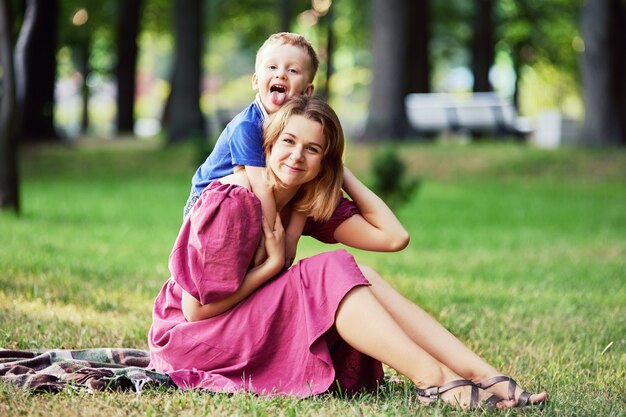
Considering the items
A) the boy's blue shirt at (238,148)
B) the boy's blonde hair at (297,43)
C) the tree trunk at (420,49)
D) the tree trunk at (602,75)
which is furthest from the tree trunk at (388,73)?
the boy's blue shirt at (238,148)

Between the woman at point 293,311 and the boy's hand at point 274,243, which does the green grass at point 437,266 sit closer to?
the woman at point 293,311

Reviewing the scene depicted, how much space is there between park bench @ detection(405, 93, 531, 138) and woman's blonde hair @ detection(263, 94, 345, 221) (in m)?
18.3

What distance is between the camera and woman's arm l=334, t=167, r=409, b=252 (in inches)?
171

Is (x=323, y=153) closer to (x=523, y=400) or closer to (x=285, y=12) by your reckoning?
(x=523, y=400)

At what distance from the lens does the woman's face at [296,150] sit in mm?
3961

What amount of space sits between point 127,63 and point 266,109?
2586cm

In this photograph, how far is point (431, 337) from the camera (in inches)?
158

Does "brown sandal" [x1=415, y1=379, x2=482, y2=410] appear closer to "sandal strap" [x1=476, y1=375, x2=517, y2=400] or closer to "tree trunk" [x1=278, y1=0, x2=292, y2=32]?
"sandal strap" [x1=476, y1=375, x2=517, y2=400]

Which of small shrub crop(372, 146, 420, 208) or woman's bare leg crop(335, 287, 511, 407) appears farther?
small shrub crop(372, 146, 420, 208)

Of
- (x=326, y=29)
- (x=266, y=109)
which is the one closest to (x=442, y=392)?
(x=266, y=109)

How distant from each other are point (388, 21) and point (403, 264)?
36.2 ft

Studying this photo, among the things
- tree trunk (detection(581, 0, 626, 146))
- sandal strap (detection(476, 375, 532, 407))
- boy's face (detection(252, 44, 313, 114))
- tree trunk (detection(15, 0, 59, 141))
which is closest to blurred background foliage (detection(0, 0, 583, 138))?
tree trunk (detection(15, 0, 59, 141))

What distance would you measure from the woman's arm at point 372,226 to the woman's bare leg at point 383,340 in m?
0.54

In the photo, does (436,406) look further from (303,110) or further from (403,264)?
(403,264)
